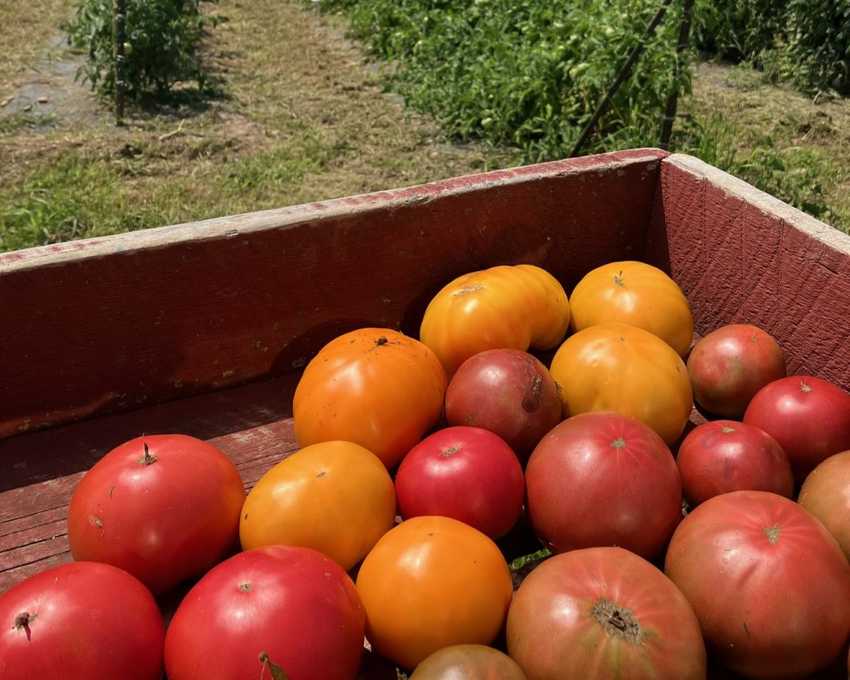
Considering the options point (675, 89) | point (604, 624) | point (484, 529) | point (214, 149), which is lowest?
point (214, 149)

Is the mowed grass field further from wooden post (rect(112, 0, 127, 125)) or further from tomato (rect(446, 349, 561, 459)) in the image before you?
tomato (rect(446, 349, 561, 459))

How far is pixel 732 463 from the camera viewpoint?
1.58 meters

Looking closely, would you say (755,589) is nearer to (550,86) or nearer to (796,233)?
(796,233)

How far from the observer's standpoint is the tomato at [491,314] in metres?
1.86

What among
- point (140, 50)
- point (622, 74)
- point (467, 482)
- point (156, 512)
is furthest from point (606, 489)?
point (140, 50)

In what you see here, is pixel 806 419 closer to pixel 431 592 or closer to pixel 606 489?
pixel 606 489

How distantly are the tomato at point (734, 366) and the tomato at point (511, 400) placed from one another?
0.41 m

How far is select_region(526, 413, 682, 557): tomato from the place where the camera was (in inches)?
56.9

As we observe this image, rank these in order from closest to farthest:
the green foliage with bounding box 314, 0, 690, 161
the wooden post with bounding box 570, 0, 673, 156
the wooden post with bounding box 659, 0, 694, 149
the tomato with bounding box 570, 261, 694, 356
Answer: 1. the tomato with bounding box 570, 261, 694, 356
2. the wooden post with bounding box 570, 0, 673, 156
3. the wooden post with bounding box 659, 0, 694, 149
4. the green foliage with bounding box 314, 0, 690, 161

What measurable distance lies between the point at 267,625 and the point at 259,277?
901 millimetres

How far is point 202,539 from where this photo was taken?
Result: 4.86 feet

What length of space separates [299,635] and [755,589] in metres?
0.65

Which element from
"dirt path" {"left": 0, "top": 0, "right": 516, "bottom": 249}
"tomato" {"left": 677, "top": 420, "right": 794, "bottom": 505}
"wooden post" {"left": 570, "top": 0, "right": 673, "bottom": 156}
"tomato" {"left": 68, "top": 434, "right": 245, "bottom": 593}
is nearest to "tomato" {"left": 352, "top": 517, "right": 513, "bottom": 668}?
"tomato" {"left": 68, "top": 434, "right": 245, "bottom": 593}

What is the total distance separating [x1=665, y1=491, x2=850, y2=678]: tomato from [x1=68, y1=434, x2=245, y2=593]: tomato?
2.48 ft
